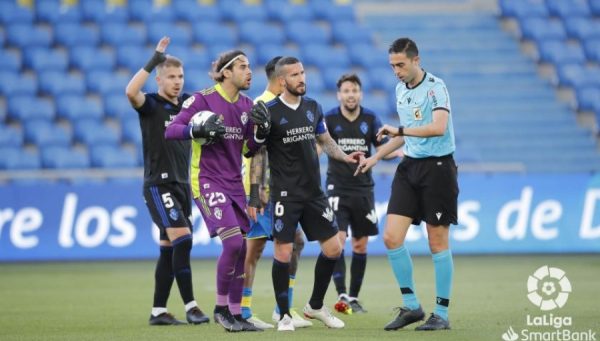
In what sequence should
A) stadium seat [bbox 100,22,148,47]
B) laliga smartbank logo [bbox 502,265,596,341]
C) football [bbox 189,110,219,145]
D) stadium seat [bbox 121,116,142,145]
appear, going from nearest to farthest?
1. laliga smartbank logo [bbox 502,265,596,341]
2. football [bbox 189,110,219,145]
3. stadium seat [bbox 121,116,142,145]
4. stadium seat [bbox 100,22,148,47]

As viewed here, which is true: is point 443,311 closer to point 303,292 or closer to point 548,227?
point 303,292

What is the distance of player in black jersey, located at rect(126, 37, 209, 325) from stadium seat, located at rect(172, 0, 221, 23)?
1549 centimetres

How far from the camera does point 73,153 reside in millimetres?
20516

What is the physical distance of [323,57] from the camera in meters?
24.8

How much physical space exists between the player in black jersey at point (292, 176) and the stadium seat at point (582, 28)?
18922 millimetres

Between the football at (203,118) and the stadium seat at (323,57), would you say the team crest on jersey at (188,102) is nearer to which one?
the football at (203,118)

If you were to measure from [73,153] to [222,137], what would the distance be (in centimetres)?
1170

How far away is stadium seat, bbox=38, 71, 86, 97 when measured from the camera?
74.5 feet

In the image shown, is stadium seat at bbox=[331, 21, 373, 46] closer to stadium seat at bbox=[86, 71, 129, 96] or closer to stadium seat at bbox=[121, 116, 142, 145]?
stadium seat at bbox=[86, 71, 129, 96]

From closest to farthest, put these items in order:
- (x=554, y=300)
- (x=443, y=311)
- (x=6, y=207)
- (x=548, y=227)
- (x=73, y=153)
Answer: (x=443, y=311), (x=554, y=300), (x=6, y=207), (x=548, y=227), (x=73, y=153)

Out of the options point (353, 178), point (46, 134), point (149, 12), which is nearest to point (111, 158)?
point (46, 134)

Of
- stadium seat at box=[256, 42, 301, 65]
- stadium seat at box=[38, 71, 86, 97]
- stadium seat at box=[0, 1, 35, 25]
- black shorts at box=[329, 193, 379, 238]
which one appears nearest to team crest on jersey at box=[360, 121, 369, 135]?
black shorts at box=[329, 193, 379, 238]

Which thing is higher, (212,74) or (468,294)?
(212,74)

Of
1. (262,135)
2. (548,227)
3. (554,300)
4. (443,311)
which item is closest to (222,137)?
(262,135)
